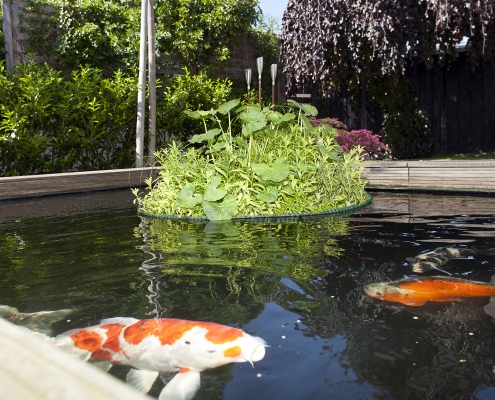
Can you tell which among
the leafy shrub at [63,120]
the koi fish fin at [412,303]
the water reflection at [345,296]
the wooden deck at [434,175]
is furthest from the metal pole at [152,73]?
the koi fish fin at [412,303]

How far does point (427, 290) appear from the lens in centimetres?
311

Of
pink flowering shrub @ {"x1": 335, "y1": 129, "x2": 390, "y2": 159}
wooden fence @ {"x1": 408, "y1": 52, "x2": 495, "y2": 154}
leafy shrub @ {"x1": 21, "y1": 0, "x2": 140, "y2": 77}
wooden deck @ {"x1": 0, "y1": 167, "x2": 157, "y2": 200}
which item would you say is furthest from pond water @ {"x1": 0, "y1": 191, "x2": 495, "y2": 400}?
wooden fence @ {"x1": 408, "y1": 52, "x2": 495, "y2": 154}

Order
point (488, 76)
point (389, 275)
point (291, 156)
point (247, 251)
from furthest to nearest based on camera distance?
point (488, 76) < point (291, 156) < point (247, 251) < point (389, 275)

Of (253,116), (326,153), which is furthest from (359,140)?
(253,116)

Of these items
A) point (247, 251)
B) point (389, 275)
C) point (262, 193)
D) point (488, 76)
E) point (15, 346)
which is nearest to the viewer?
point (15, 346)

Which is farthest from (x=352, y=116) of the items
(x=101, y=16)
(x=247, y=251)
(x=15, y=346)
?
(x=15, y=346)

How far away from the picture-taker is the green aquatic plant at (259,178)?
233 inches

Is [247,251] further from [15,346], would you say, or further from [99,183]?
[99,183]

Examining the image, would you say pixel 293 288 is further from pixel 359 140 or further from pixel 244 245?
pixel 359 140

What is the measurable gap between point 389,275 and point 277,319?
1.04 m

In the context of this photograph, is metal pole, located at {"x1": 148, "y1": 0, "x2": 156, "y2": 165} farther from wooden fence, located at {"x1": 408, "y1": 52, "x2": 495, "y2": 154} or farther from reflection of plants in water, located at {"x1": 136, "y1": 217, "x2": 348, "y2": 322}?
wooden fence, located at {"x1": 408, "y1": 52, "x2": 495, "y2": 154}

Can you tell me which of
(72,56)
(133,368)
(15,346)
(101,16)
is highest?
(101,16)

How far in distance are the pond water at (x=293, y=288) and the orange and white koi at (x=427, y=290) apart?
0.08 metres

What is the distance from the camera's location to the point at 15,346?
3.34 ft
